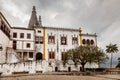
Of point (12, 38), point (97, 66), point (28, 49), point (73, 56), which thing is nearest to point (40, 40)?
point (28, 49)

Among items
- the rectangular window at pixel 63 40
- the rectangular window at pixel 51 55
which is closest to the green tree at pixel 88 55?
the rectangular window at pixel 51 55

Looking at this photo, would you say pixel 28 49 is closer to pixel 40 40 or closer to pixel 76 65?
pixel 40 40

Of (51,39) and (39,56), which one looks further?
(51,39)

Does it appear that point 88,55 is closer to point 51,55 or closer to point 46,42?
point 51,55

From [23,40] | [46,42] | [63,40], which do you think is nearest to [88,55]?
[63,40]

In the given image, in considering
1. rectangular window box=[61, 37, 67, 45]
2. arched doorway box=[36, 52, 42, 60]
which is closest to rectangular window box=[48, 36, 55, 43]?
rectangular window box=[61, 37, 67, 45]

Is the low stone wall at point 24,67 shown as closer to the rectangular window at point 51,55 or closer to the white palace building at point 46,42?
the white palace building at point 46,42

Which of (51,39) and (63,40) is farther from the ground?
(51,39)

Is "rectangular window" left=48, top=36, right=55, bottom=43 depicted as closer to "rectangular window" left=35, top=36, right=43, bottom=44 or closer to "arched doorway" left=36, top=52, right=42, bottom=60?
"rectangular window" left=35, top=36, right=43, bottom=44

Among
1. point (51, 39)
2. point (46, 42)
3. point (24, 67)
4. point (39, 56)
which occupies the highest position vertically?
point (51, 39)

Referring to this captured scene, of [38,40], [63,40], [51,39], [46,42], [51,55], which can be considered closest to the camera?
[38,40]

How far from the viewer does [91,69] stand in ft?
182

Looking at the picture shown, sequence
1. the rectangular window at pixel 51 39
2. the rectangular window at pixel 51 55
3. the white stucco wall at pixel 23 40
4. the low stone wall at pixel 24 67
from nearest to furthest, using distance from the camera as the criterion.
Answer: the low stone wall at pixel 24 67, the white stucco wall at pixel 23 40, the rectangular window at pixel 51 55, the rectangular window at pixel 51 39

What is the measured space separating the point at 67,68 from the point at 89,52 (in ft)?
33.0
